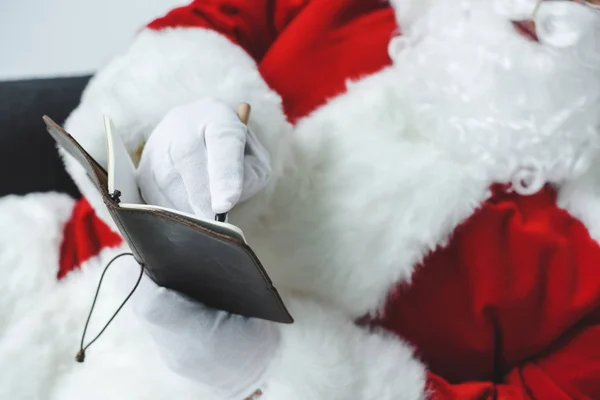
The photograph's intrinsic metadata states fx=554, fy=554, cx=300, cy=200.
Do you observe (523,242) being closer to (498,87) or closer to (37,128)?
(498,87)

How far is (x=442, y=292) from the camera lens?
0.65 metres

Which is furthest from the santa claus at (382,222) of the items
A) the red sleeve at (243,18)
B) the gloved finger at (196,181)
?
the red sleeve at (243,18)

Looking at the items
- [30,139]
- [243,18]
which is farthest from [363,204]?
[30,139]

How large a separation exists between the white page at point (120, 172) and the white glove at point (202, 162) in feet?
0.05

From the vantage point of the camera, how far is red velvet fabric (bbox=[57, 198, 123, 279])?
30.7 inches

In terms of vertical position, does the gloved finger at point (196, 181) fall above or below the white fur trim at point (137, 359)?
above

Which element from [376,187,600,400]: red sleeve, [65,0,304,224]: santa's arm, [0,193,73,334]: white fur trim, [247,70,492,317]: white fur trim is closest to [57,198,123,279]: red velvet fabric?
[0,193,73,334]: white fur trim

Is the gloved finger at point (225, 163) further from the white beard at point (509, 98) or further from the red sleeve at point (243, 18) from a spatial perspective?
the red sleeve at point (243, 18)

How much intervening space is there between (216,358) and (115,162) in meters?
0.22

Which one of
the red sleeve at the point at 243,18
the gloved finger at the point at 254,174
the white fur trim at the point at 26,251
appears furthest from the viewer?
the red sleeve at the point at 243,18

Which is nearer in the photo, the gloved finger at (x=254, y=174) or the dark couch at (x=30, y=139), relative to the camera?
the gloved finger at (x=254, y=174)

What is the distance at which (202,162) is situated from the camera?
0.52 meters

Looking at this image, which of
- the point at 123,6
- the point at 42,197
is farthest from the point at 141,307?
the point at 123,6

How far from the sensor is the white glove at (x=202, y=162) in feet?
1.61
